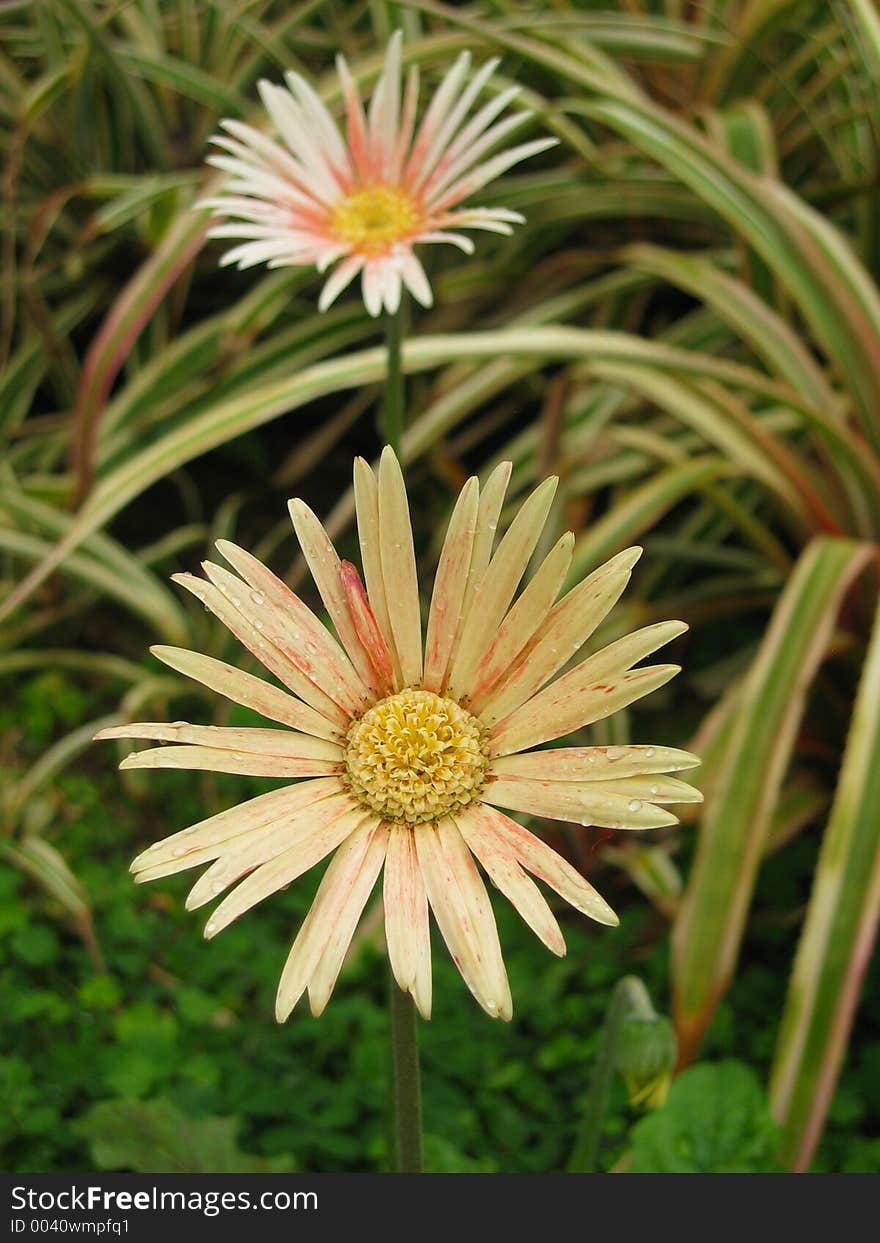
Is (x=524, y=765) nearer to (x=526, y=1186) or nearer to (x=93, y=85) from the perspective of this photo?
(x=526, y=1186)

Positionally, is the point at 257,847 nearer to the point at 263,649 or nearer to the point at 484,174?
the point at 263,649

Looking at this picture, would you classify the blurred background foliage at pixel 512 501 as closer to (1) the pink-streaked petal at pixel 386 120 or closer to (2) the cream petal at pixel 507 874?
(1) the pink-streaked petal at pixel 386 120

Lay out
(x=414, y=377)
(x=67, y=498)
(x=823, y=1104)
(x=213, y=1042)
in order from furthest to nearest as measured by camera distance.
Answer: (x=414, y=377) → (x=67, y=498) → (x=213, y=1042) → (x=823, y=1104)

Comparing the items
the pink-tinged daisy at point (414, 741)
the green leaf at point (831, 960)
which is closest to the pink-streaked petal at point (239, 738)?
the pink-tinged daisy at point (414, 741)

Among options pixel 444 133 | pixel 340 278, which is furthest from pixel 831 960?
pixel 444 133

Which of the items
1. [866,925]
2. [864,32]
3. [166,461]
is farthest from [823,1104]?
[864,32]

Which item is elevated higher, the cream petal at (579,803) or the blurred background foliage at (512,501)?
the blurred background foliage at (512,501)

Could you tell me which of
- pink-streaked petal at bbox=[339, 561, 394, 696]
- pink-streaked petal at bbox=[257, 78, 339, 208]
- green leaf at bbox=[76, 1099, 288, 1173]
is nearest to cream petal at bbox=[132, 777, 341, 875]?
pink-streaked petal at bbox=[339, 561, 394, 696]
